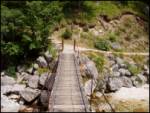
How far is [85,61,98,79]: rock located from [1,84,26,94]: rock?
546cm

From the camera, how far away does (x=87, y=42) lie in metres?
37.4

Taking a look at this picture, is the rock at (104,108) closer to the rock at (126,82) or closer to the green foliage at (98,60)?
the rock at (126,82)

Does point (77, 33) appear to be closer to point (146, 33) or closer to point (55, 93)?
point (146, 33)

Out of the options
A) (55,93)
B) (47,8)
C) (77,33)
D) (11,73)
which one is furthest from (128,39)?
(55,93)

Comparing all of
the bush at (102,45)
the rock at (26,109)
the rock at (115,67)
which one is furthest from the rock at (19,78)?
the bush at (102,45)

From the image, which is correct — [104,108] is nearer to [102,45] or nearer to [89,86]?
[89,86]

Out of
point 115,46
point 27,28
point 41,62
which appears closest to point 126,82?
point 115,46

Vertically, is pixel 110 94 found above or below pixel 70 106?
below

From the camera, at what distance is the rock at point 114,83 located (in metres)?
30.5

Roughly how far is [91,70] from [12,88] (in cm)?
672

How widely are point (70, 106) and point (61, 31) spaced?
20.2 metres

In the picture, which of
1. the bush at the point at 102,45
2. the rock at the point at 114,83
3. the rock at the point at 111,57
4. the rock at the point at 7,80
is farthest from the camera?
the bush at the point at 102,45

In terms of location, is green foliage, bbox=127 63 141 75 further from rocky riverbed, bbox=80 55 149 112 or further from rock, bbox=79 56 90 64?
rock, bbox=79 56 90 64

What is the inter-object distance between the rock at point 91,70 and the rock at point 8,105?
666cm
